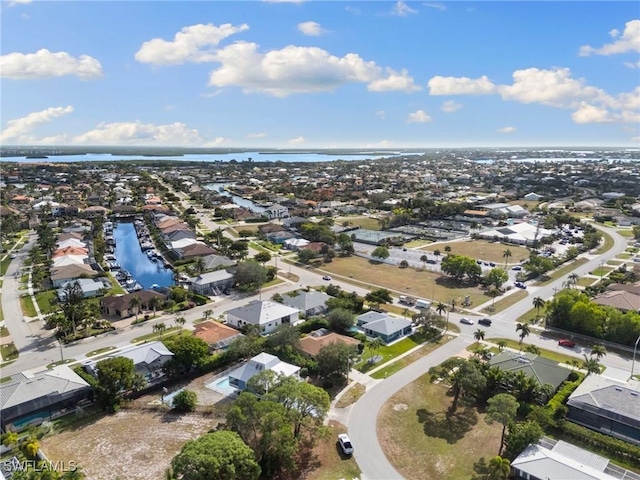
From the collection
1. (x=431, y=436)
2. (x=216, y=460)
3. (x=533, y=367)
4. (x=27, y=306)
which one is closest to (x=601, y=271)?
(x=533, y=367)

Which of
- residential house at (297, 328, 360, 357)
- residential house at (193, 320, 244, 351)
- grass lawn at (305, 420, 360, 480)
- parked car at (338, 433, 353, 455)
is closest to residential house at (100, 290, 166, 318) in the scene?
residential house at (193, 320, 244, 351)

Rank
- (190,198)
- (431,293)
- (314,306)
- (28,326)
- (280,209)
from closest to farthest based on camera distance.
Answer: (28,326)
(314,306)
(431,293)
(280,209)
(190,198)

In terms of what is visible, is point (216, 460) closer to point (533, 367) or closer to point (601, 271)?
point (533, 367)

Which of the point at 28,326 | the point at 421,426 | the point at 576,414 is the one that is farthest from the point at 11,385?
the point at 576,414

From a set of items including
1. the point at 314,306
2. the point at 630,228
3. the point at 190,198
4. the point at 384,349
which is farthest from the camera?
the point at 190,198

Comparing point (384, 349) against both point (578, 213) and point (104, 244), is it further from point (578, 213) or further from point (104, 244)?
point (578, 213)

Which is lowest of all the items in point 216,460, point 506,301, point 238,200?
point 506,301

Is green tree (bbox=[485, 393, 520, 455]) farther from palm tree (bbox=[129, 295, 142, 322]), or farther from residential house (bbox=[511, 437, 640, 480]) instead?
palm tree (bbox=[129, 295, 142, 322])
